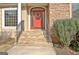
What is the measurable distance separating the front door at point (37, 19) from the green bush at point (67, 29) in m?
5.15

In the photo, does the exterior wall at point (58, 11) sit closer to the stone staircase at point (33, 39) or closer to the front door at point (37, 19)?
the stone staircase at point (33, 39)

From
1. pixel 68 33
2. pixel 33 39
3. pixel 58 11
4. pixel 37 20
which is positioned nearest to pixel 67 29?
pixel 68 33

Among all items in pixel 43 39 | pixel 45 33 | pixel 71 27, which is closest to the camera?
pixel 71 27

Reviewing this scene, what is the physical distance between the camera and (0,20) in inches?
730

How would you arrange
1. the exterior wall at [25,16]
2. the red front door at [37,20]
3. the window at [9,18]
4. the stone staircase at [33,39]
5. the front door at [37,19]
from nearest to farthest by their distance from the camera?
the stone staircase at [33,39]
the exterior wall at [25,16]
the window at [9,18]
the front door at [37,19]
the red front door at [37,20]

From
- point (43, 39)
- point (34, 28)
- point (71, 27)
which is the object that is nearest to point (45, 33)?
point (43, 39)

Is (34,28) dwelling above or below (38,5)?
below

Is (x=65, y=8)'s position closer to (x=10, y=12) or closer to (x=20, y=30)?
(x=20, y=30)

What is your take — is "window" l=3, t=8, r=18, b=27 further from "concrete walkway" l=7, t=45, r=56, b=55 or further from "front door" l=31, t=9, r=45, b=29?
"concrete walkway" l=7, t=45, r=56, b=55

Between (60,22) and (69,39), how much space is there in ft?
4.24

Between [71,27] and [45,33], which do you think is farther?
[45,33]

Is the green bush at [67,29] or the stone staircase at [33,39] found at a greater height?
the green bush at [67,29]

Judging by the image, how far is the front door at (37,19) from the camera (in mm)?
19055

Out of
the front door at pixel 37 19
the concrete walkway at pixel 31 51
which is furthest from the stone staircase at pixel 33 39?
the front door at pixel 37 19
